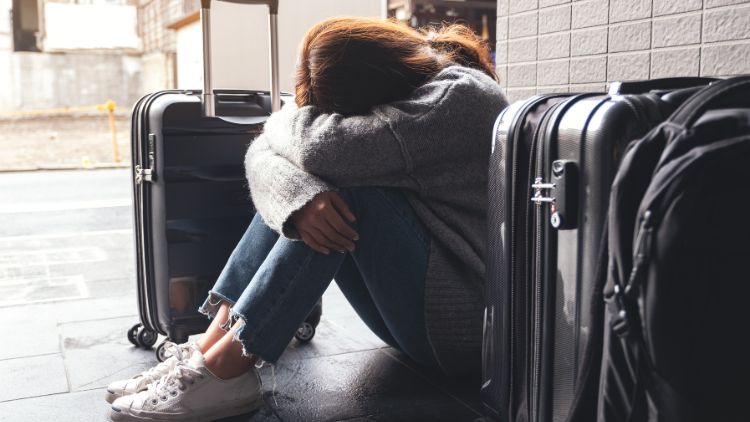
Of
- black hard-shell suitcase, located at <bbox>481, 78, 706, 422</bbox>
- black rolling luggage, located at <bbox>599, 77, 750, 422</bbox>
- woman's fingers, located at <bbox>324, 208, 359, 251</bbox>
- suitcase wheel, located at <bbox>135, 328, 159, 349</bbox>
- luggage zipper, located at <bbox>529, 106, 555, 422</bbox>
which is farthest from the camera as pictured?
suitcase wheel, located at <bbox>135, 328, 159, 349</bbox>

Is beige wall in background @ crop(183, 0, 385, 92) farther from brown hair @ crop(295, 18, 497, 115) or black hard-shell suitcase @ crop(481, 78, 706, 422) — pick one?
black hard-shell suitcase @ crop(481, 78, 706, 422)

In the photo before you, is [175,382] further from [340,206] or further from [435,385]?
[435,385]

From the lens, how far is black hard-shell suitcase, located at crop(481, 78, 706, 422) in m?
0.98

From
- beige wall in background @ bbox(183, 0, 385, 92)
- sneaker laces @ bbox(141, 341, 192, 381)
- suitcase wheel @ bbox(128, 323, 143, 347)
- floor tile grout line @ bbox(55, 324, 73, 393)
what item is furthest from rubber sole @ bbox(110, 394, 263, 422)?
beige wall in background @ bbox(183, 0, 385, 92)

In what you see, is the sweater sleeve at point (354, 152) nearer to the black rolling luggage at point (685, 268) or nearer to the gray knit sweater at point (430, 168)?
the gray knit sweater at point (430, 168)

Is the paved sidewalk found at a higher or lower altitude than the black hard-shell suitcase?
lower

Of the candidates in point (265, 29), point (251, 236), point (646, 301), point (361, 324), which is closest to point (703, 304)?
point (646, 301)

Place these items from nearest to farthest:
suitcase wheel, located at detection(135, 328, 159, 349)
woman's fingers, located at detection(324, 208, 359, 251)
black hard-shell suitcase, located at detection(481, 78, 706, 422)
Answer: black hard-shell suitcase, located at detection(481, 78, 706, 422) → woman's fingers, located at detection(324, 208, 359, 251) → suitcase wheel, located at detection(135, 328, 159, 349)

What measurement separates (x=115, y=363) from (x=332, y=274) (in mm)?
879

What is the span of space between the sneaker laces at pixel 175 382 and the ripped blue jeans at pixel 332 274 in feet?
0.44

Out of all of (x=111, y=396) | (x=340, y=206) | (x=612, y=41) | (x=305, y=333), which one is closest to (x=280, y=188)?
(x=340, y=206)

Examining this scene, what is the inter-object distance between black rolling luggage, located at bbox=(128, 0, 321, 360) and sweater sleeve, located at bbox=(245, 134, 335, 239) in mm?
334

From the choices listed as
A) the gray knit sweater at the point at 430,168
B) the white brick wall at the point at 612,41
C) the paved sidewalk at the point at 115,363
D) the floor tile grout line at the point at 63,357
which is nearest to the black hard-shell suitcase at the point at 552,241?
the gray knit sweater at the point at 430,168

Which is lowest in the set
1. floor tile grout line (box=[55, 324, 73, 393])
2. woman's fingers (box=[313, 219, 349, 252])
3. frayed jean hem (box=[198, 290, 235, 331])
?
floor tile grout line (box=[55, 324, 73, 393])
